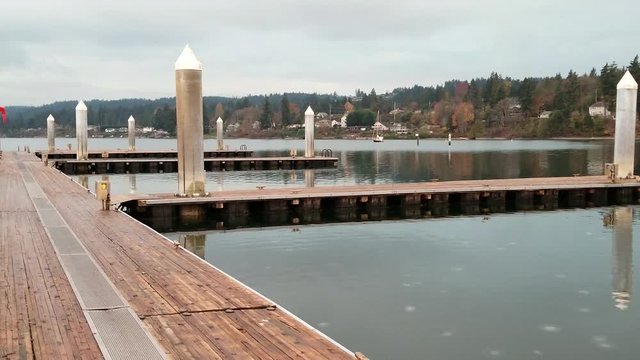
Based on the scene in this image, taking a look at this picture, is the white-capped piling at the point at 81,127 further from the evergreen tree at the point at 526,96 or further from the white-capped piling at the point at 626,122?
the evergreen tree at the point at 526,96

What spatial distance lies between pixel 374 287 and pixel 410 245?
223 inches

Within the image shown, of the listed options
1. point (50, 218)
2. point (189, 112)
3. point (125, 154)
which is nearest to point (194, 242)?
point (50, 218)

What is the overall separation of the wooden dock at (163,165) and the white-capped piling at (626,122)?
89.8 ft

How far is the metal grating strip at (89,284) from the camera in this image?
9.21 meters

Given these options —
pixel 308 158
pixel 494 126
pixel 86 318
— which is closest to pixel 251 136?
pixel 494 126

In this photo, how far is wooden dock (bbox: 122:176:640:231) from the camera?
23516 millimetres

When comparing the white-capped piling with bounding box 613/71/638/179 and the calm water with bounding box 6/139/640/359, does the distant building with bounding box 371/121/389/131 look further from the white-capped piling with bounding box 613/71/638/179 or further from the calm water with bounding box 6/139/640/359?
the calm water with bounding box 6/139/640/359

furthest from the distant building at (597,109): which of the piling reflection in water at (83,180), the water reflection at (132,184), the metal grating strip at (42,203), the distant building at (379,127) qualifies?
the metal grating strip at (42,203)

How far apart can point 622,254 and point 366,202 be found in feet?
35.1

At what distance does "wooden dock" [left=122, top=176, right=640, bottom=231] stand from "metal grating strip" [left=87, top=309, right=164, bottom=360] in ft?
46.0

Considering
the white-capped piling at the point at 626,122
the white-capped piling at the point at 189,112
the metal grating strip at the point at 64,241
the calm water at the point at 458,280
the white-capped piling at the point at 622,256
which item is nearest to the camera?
the calm water at the point at 458,280

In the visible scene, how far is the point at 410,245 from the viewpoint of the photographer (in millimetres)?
19703

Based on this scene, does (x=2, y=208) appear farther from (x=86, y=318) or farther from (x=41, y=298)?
(x=86, y=318)

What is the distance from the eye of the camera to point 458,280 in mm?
15031
